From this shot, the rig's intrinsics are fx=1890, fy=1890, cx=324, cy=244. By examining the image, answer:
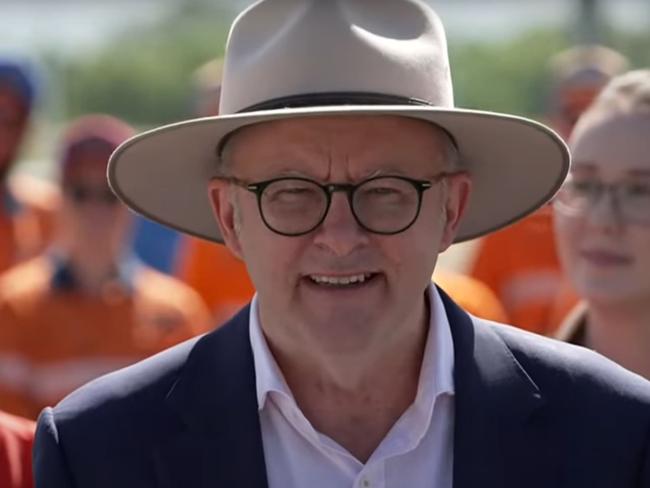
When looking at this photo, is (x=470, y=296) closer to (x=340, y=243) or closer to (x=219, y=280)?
(x=219, y=280)

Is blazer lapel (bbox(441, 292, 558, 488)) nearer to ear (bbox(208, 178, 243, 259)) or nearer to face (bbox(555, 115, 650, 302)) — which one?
ear (bbox(208, 178, 243, 259))

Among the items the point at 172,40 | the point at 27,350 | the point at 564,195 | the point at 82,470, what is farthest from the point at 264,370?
the point at 172,40

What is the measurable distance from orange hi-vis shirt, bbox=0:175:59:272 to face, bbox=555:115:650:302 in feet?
11.5

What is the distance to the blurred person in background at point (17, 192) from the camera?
8.00 metres

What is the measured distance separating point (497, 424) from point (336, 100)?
2.27 feet

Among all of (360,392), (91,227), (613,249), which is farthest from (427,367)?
(91,227)

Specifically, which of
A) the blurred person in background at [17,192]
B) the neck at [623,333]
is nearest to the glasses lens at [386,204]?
the neck at [623,333]

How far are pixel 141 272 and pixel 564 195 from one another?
8.47 ft

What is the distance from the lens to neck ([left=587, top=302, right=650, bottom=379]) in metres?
4.86

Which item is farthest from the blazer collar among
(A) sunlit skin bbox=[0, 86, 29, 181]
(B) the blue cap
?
(B) the blue cap

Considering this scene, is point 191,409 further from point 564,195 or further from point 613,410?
point 564,195

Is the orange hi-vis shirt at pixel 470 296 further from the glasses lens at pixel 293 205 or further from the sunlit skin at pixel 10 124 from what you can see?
the sunlit skin at pixel 10 124

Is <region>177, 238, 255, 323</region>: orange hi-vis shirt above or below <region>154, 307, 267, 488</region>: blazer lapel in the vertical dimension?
below

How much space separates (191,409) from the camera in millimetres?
3666
